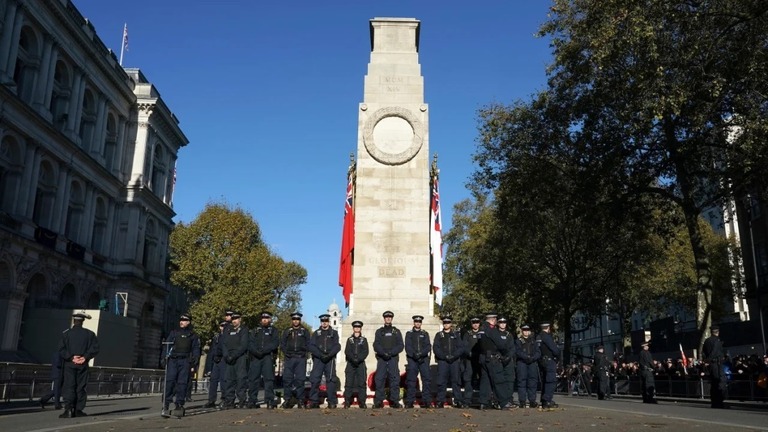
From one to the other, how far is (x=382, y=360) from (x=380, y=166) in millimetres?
6182

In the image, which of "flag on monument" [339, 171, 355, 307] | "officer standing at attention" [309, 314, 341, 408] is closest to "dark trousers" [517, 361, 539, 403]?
"officer standing at attention" [309, 314, 341, 408]

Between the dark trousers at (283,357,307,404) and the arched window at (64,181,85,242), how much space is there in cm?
3632

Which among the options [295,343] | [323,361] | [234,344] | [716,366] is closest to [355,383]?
[323,361]

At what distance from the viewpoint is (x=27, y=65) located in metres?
38.2

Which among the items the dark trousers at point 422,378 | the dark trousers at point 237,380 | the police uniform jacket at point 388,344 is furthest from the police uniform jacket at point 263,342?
the dark trousers at point 422,378

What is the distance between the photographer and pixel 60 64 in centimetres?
4259

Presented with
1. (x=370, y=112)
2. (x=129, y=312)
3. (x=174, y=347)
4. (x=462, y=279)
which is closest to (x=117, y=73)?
(x=129, y=312)

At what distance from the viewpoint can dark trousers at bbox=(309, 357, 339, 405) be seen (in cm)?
1465

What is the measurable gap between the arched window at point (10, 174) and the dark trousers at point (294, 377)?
28.6 metres

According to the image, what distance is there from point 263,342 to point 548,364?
716 centimetres

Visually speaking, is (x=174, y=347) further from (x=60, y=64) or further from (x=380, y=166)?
(x=60, y=64)

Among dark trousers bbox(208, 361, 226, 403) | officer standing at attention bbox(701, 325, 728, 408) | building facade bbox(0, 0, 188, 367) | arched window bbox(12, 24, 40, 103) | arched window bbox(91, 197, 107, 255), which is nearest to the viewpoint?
dark trousers bbox(208, 361, 226, 403)

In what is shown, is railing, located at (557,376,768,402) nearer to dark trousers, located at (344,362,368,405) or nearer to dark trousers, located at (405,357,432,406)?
dark trousers, located at (405,357,432,406)

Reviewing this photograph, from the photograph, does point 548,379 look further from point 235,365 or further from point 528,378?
point 235,365
